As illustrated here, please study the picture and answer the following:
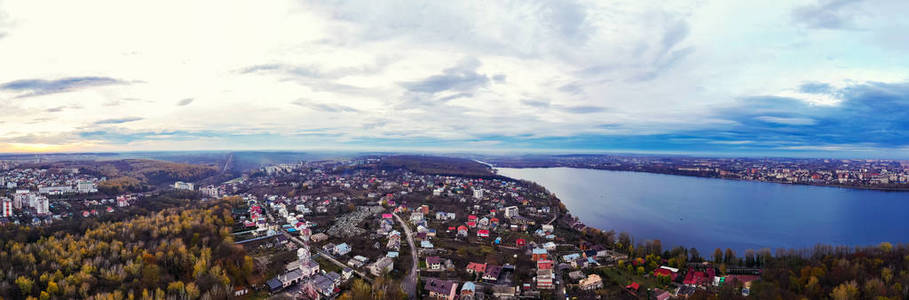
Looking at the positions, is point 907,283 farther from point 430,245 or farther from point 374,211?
Result: point 374,211

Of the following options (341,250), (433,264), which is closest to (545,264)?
(433,264)

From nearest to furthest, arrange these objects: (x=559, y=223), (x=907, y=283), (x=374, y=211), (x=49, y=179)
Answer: (x=907, y=283) → (x=559, y=223) → (x=374, y=211) → (x=49, y=179)

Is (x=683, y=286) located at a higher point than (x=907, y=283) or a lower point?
lower

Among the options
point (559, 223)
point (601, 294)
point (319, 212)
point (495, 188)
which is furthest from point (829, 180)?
point (319, 212)

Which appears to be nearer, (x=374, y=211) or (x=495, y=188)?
(x=374, y=211)

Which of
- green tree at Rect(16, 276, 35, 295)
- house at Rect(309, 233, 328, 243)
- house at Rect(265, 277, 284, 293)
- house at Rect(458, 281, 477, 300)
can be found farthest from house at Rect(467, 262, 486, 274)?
green tree at Rect(16, 276, 35, 295)

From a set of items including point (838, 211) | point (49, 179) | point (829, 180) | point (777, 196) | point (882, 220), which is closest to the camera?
point (882, 220)

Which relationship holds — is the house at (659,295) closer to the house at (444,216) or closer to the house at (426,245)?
the house at (426,245)
